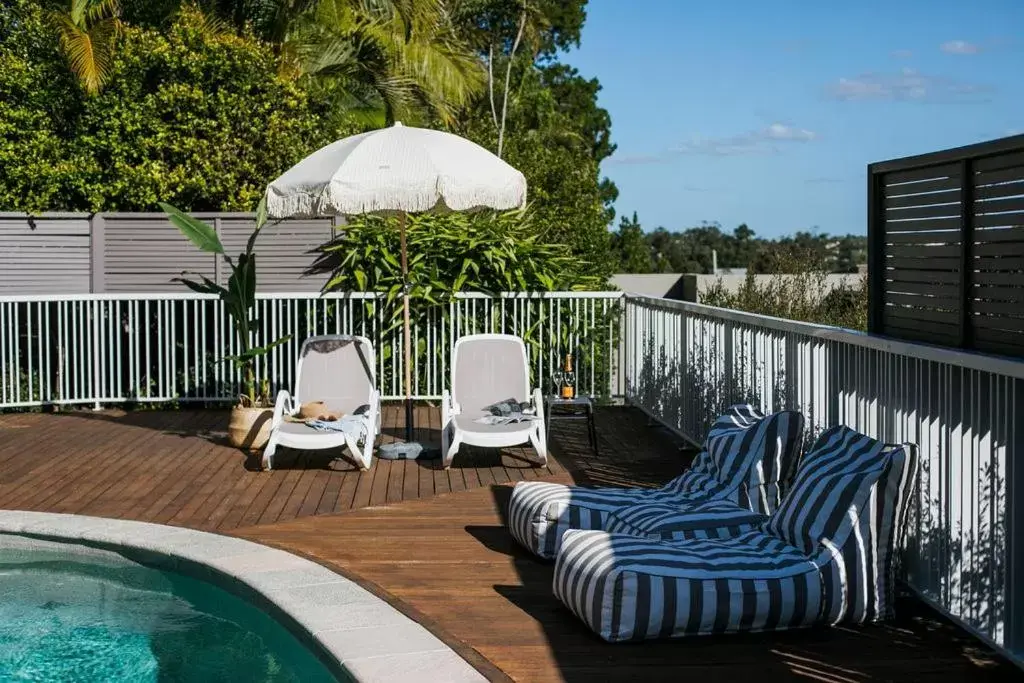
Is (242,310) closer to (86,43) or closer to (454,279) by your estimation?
(454,279)

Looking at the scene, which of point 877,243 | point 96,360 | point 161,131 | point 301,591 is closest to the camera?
point 301,591

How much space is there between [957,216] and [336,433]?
5090 millimetres

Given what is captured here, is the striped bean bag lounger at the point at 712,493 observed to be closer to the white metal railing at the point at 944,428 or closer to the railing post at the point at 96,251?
the white metal railing at the point at 944,428

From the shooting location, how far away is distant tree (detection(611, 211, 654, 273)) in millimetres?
37438

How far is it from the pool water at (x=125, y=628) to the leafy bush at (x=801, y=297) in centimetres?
998

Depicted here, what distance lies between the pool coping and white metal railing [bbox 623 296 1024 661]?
6.27 ft

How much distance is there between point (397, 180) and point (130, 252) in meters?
5.36

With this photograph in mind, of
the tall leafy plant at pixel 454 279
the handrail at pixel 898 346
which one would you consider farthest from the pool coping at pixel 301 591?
the tall leafy plant at pixel 454 279

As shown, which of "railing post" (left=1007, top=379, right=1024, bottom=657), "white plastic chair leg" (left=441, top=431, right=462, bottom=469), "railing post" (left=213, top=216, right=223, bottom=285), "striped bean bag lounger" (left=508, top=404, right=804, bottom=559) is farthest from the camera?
"railing post" (left=213, top=216, right=223, bottom=285)

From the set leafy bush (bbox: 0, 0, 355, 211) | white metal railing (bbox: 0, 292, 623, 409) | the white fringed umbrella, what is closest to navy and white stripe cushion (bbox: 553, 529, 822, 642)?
the white fringed umbrella

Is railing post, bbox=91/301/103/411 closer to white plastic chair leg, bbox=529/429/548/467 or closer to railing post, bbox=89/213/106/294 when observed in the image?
railing post, bbox=89/213/106/294

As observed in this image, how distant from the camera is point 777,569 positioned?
4.86 meters

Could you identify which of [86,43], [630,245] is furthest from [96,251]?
[630,245]

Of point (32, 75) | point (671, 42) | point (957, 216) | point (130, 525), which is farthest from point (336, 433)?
point (671, 42)
